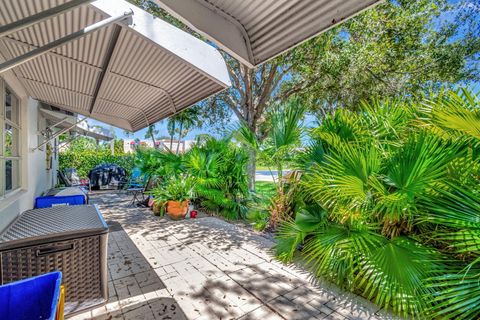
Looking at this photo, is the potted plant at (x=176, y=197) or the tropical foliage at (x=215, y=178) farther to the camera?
the tropical foliage at (x=215, y=178)

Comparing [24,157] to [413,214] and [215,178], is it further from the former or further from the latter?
[413,214]

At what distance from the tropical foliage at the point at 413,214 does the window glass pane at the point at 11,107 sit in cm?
413

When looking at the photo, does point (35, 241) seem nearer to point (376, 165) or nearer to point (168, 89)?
point (168, 89)

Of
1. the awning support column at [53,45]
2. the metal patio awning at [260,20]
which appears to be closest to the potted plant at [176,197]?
the metal patio awning at [260,20]

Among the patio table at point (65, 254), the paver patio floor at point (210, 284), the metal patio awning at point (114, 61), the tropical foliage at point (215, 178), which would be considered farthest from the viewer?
the tropical foliage at point (215, 178)

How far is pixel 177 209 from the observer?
610cm

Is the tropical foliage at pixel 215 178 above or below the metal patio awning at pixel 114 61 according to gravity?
below

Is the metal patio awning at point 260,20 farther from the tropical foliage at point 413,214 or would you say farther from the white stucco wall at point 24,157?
the white stucco wall at point 24,157

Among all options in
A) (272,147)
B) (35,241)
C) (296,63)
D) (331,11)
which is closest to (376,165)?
(331,11)

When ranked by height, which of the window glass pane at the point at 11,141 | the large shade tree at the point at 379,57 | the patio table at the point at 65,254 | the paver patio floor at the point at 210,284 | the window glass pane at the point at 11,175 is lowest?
the paver patio floor at the point at 210,284

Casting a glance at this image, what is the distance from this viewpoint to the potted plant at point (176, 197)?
6109 millimetres

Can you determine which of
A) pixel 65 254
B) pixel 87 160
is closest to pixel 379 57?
pixel 65 254

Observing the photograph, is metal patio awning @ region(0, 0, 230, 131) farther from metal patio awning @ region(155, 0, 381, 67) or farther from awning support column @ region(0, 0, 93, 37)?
metal patio awning @ region(155, 0, 381, 67)

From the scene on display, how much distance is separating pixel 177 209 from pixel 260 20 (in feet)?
16.6
